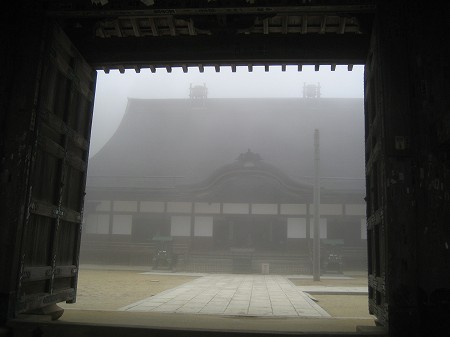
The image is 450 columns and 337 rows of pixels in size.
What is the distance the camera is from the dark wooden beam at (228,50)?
487cm

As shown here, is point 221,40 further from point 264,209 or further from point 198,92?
point 198,92

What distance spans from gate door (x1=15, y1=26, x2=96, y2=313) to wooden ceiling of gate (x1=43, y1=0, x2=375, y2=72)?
38 cm

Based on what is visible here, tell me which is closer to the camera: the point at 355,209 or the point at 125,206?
the point at 355,209

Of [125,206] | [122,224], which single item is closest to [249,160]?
[125,206]

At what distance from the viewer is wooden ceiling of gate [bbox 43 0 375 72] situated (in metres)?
4.67

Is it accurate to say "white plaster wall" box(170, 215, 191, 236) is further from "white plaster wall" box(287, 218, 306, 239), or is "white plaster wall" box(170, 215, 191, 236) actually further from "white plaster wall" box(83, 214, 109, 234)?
"white plaster wall" box(287, 218, 306, 239)

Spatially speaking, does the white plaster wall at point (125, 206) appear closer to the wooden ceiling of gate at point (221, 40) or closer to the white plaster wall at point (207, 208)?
the white plaster wall at point (207, 208)

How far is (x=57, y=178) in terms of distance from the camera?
4531 mm

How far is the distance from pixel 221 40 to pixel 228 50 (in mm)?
133

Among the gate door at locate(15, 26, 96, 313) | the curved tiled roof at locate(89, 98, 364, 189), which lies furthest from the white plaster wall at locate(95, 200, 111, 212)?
the gate door at locate(15, 26, 96, 313)

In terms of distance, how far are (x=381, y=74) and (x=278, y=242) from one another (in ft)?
63.9

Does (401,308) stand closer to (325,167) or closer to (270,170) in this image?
(270,170)

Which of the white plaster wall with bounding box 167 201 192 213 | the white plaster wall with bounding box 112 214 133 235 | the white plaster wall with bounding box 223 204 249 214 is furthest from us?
the white plaster wall with bounding box 112 214 133 235

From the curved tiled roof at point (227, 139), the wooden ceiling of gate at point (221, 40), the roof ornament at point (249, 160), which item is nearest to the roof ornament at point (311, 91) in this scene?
the curved tiled roof at point (227, 139)
